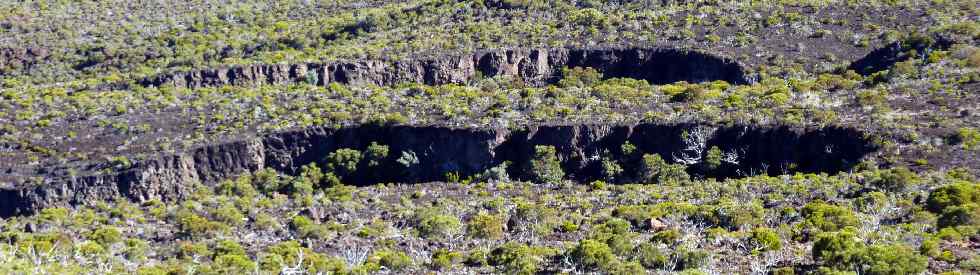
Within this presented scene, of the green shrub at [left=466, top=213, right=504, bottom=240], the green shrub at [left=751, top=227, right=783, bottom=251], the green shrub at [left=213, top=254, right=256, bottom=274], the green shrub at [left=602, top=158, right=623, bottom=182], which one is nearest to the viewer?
the green shrub at [left=213, top=254, right=256, bottom=274]

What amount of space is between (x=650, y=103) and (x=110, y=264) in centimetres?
3238

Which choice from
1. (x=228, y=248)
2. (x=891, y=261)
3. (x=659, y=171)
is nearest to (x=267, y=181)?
(x=228, y=248)

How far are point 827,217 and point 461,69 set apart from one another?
129 ft

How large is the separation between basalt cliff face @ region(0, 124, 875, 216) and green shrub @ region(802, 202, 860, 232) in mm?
10060

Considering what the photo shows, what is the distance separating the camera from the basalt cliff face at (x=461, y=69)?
243 ft

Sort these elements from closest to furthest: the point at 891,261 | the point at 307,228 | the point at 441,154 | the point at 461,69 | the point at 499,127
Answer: the point at 891,261 → the point at 307,228 → the point at 499,127 → the point at 441,154 → the point at 461,69

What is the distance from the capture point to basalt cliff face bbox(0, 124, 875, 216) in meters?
52.1

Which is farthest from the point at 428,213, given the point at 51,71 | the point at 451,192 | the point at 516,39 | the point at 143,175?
the point at 51,71

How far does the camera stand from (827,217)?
3878 centimetres

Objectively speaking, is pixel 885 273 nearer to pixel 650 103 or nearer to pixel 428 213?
pixel 428 213

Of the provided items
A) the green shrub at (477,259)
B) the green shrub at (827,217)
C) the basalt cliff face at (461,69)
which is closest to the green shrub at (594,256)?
the green shrub at (477,259)

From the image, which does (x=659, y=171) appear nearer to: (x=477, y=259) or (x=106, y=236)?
(x=477, y=259)

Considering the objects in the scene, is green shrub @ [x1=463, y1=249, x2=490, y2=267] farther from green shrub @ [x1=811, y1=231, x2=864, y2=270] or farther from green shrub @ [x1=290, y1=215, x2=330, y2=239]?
green shrub @ [x1=811, y1=231, x2=864, y2=270]

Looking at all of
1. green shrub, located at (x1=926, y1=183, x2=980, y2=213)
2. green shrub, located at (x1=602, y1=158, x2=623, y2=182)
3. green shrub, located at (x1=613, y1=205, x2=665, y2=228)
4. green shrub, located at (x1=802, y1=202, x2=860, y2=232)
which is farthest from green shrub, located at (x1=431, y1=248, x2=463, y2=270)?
green shrub, located at (x1=602, y1=158, x2=623, y2=182)
